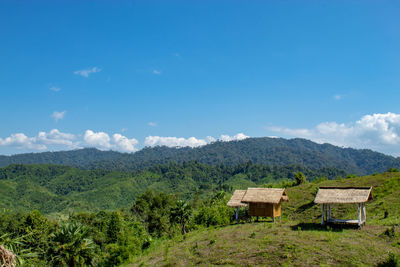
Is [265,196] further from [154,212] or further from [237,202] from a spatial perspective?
[154,212]

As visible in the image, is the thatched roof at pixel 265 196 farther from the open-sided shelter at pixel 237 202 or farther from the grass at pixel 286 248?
the open-sided shelter at pixel 237 202

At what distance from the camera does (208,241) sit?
102 ft

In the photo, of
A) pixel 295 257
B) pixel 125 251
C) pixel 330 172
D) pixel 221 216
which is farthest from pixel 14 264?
pixel 330 172

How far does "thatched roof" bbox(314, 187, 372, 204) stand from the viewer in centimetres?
2611

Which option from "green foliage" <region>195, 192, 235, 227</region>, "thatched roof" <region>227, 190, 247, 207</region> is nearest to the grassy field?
"thatched roof" <region>227, 190, 247, 207</region>

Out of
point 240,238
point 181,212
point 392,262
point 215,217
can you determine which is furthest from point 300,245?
point 181,212

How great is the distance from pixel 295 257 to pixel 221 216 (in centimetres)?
2688

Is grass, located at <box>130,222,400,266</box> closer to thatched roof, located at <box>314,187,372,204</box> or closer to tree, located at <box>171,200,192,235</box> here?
thatched roof, located at <box>314,187,372,204</box>

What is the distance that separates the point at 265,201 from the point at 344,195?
29.4 ft

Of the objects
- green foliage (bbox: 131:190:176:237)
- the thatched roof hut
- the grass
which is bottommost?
green foliage (bbox: 131:190:176:237)

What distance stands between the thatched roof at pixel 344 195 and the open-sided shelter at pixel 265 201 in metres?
6.11

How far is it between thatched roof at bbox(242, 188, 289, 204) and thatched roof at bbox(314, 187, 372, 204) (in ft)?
19.6

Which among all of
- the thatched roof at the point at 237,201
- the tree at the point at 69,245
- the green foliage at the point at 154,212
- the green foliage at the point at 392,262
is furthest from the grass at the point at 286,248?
the green foliage at the point at 154,212

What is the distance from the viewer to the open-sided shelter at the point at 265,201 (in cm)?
3344
